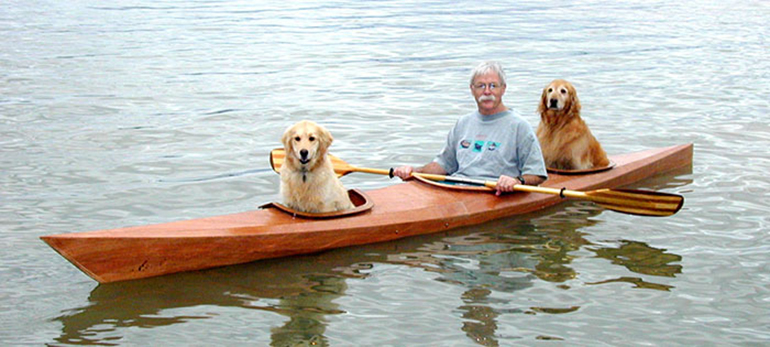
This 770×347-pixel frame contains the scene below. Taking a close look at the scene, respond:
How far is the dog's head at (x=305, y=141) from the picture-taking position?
21.9 ft

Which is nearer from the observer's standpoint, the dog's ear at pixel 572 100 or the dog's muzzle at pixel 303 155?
the dog's muzzle at pixel 303 155

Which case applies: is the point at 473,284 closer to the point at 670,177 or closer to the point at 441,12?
the point at 670,177

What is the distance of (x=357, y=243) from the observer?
7379 mm

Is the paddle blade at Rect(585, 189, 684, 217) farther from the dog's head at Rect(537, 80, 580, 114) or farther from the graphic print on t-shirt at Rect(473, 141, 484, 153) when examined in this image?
the dog's head at Rect(537, 80, 580, 114)

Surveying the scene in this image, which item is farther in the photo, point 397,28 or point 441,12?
point 441,12

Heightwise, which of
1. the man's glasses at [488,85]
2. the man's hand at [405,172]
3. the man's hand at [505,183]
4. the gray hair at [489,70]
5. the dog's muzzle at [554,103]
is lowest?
the man's hand at [505,183]

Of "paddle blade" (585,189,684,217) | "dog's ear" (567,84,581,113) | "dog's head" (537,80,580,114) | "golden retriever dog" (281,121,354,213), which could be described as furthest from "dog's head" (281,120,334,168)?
"dog's ear" (567,84,581,113)

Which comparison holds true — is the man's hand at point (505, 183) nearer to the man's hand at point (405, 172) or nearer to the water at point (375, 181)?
the water at point (375, 181)

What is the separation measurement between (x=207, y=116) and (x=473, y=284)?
7.93 meters

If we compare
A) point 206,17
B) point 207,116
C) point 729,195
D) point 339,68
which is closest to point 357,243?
point 729,195

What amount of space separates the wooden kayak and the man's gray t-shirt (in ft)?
0.77

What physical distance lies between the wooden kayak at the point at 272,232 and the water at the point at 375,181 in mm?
113

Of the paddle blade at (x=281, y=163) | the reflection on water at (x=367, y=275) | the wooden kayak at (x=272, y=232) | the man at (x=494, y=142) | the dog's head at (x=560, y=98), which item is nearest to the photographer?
the reflection on water at (x=367, y=275)

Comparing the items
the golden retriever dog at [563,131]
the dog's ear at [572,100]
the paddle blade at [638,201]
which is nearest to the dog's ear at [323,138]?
the paddle blade at [638,201]
